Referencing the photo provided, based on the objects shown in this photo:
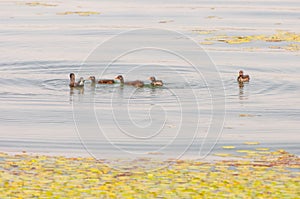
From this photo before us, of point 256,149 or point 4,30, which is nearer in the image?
point 256,149

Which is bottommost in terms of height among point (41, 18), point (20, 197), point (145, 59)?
point (20, 197)

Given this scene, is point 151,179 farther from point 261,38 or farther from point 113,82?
point 261,38

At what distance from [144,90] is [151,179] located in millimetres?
9979

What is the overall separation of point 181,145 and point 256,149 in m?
1.78

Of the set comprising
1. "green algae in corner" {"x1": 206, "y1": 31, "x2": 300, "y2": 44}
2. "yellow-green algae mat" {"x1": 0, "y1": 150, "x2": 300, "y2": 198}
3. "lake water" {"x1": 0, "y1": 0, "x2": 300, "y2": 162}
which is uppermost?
"green algae in corner" {"x1": 206, "y1": 31, "x2": 300, "y2": 44}

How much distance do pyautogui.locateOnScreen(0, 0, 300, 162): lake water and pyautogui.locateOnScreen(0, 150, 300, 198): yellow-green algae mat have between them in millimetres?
1139

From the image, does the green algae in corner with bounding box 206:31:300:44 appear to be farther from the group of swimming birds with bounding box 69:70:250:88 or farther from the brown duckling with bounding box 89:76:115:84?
the brown duckling with bounding box 89:76:115:84

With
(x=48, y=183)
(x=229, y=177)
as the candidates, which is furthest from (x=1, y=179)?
(x=229, y=177)

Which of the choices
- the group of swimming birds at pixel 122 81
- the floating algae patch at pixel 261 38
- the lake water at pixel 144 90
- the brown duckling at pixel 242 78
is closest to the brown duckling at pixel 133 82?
the group of swimming birds at pixel 122 81

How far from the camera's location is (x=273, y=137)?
63.1ft

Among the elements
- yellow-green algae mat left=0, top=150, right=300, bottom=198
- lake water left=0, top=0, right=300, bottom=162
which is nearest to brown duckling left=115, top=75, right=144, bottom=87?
lake water left=0, top=0, right=300, bottom=162

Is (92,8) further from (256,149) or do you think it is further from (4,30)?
(256,149)

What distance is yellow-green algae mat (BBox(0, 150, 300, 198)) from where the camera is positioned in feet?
47.7

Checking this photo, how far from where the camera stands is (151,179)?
50.3ft
